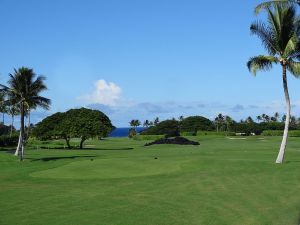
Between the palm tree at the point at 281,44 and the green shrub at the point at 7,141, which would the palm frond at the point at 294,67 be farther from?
the green shrub at the point at 7,141

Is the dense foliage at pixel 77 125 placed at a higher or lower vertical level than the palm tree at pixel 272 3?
lower

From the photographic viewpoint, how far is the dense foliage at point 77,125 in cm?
7569

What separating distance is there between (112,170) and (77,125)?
47966mm

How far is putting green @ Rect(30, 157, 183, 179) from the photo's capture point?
27.2m

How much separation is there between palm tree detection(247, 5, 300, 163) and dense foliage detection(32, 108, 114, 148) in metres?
46.9

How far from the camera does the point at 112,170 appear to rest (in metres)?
29.0

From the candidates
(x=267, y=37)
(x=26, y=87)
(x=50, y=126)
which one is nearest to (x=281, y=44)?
(x=267, y=37)

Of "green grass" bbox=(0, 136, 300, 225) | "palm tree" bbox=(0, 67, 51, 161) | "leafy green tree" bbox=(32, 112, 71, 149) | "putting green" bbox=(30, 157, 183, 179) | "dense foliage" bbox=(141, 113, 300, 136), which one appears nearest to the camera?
"green grass" bbox=(0, 136, 300, 225)

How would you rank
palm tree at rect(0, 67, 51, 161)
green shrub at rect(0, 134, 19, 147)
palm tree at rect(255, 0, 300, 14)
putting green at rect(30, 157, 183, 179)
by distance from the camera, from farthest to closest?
green shrub at rect(0, 134, 19, 147) < palm tree at rect(0, 67, 51, 161) < palm tree at rect(255, 0, 300, 14) < putting green at rect(30, 157, 183, 179)

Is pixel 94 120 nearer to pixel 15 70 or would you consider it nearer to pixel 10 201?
pixel 15 70

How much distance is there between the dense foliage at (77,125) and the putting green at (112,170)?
142 feet

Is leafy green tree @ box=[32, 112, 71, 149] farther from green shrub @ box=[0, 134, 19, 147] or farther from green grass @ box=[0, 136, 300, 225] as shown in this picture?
green grass @ box=[0, 136, 300, 225]

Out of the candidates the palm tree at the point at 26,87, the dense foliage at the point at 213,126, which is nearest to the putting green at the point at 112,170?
the palm tree at the point at 26,87

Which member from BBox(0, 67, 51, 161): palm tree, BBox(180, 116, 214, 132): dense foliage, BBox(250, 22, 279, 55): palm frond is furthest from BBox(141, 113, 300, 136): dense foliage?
BBox(250, 22, 279, 55): palm frond
